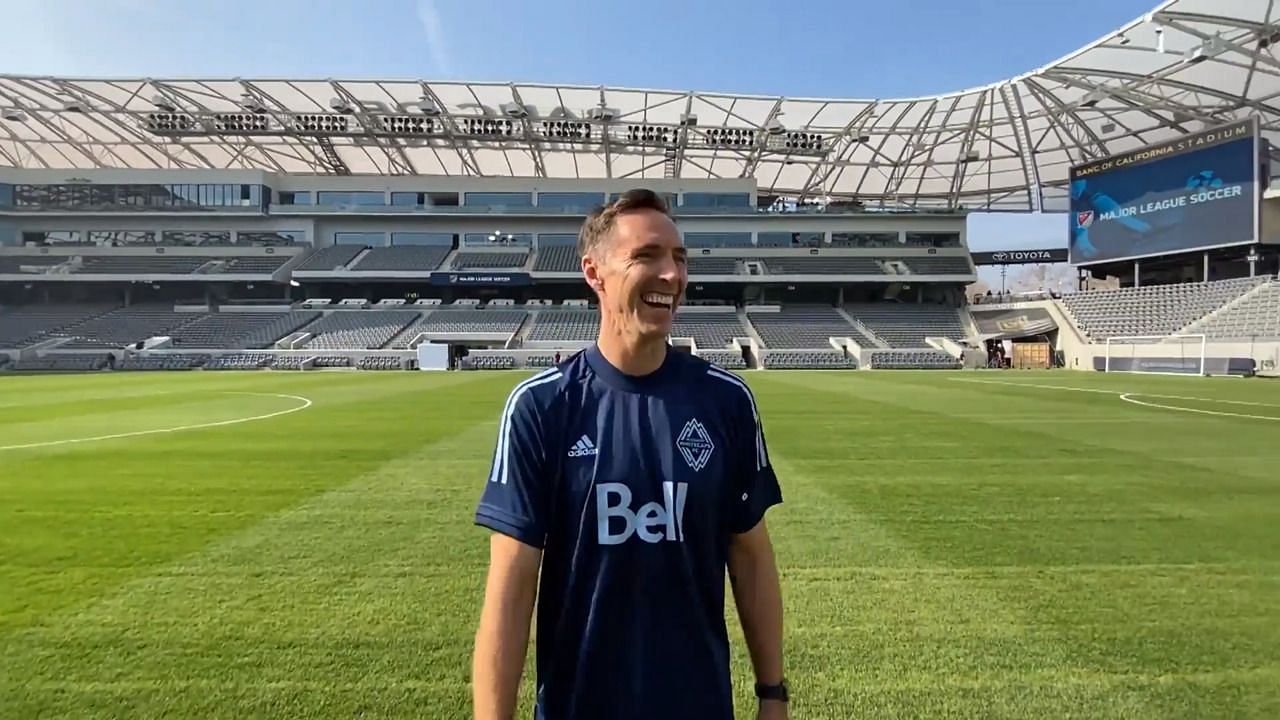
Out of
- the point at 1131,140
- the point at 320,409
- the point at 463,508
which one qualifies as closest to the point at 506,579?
the point at 463,508

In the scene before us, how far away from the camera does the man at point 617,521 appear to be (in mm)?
1625

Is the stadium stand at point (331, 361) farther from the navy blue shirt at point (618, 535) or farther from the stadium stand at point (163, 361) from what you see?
the navy blue shirt at point (618, 535)

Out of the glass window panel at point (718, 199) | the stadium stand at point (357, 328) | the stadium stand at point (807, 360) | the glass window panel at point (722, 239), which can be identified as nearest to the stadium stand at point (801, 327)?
the stadium stand at point (807, 360)

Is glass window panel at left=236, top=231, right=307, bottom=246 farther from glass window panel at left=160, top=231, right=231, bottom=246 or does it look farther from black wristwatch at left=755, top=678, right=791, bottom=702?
black wristwatch at left=755, top=678, right=791, bottom=702

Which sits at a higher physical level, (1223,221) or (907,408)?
(1223,221)

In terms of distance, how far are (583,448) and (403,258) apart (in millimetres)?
57262

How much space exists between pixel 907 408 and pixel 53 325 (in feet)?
193

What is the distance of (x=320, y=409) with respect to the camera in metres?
15.4

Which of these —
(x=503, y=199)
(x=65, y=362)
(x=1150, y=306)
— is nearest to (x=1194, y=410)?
(x=1150, y=306)

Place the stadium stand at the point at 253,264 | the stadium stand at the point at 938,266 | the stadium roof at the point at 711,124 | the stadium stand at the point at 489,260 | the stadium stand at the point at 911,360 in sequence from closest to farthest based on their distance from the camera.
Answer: the stadium roof at the point at 711,124 → the stadium stand at the point at 911,360 → the stadium stand at the point at 253,264 → the stadium stand at the point at 938,266 → the stadium stand at the point at 489,260

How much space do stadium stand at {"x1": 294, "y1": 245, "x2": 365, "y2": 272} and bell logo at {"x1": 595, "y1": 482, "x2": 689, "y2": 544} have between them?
5746 centimetres

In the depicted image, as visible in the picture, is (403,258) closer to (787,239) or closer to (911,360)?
(787,239)

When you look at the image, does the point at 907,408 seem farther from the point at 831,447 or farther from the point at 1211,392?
the point at 1211,392

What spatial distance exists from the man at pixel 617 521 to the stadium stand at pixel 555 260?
50.8 metres
